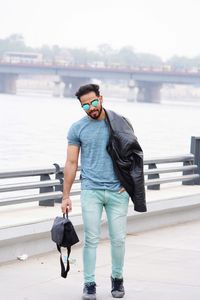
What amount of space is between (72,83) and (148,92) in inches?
468

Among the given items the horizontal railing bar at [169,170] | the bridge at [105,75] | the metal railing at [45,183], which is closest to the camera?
the metal railing at [45,183]

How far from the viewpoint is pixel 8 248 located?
932cm

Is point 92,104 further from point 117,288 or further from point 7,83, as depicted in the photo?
point 7,83

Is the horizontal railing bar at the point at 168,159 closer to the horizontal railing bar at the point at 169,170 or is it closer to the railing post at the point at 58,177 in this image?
the horizontal railing bar at the point at 169,170

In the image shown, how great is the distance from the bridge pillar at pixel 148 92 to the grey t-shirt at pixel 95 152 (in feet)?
497

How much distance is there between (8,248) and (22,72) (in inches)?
5533

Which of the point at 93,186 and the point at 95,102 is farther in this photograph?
the point at 93,186

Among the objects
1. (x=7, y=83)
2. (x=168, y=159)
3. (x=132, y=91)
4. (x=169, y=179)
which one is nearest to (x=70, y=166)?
(x=169, y=179)

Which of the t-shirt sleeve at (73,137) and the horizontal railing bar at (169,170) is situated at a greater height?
the t-shirt sleeve at (73,137)

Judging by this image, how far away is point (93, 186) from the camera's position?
7.69 metres

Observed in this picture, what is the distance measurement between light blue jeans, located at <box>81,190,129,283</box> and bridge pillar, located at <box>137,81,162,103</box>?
15132 centimetres

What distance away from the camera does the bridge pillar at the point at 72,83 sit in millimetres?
156225

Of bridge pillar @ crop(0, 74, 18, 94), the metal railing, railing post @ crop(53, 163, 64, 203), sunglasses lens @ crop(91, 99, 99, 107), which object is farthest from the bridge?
sunglasses lens @ crop(91, 99, 99, 107)

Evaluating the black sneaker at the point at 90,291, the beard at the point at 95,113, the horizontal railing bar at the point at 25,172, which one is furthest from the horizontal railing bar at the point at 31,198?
the beard at the point at 95,113
